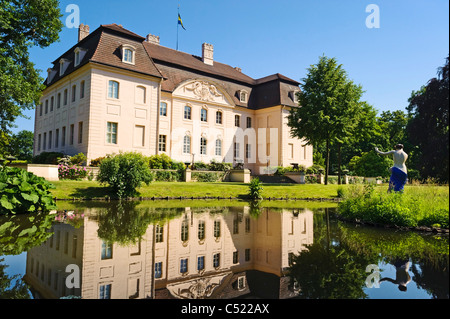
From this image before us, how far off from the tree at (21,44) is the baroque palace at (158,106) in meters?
5.77

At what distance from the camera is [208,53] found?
38438 millimetres

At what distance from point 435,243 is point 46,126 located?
35.0 m

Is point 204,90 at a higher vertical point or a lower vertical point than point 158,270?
higher

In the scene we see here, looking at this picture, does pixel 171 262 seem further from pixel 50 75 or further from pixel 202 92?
pixel 50 75

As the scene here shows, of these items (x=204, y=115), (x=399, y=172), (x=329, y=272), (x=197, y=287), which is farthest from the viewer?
(x=204, y=115)

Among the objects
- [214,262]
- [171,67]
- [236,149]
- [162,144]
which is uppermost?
[171,67]

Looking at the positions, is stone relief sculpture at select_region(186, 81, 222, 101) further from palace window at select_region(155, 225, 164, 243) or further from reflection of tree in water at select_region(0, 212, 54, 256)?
palace window at select_region(155, 225, 164, 243)

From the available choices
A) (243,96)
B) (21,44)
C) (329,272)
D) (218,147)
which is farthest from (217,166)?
(329,272)

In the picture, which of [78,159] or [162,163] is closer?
[78,159]

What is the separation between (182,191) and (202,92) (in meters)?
16.9

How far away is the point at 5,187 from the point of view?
33.3 feet

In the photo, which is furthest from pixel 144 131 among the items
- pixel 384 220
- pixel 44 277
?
pixel 44 277

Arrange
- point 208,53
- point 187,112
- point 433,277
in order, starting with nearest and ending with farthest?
point 433,277
point 187,112
point 208,53
